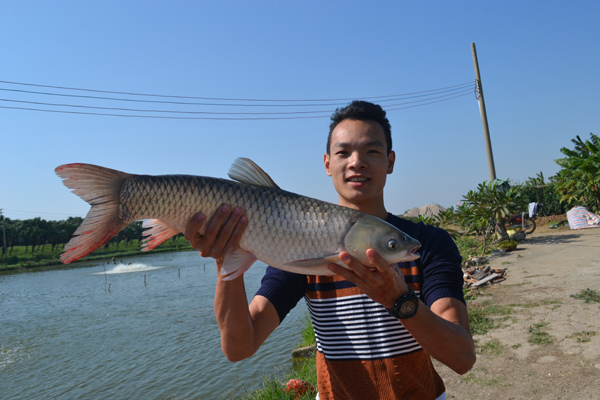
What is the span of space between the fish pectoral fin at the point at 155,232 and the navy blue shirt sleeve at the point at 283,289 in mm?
644

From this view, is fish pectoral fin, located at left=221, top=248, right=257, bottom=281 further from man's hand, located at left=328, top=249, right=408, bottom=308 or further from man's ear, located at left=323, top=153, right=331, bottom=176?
man's ear, located at left=323, top=153, right=331, bottom=176

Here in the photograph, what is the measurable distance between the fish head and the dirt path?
3812mm

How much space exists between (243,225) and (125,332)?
17.4m

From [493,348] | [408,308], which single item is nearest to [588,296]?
[493,348]

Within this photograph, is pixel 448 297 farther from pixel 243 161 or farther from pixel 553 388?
pixel 553 388

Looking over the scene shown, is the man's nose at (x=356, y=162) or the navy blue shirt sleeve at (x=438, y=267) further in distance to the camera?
the man's nose at (x=356, y=162)

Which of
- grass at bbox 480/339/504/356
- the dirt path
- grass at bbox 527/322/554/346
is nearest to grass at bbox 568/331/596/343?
the dirt path

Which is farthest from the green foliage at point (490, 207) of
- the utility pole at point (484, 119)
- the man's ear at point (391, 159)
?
the man's ear at point (391, 159)

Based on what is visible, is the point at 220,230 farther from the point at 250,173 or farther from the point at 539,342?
the point at 539,342

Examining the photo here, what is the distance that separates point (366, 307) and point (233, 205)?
89 centimetres

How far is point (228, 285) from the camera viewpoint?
219 centimetres

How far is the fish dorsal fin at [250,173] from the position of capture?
7.48ft

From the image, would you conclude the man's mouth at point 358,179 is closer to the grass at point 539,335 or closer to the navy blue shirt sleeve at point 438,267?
the navy blue shirt sleeve at point 438,267

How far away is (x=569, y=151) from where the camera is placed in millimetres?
22734
